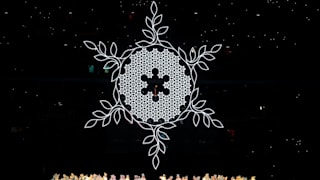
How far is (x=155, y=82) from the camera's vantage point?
8.68 feet

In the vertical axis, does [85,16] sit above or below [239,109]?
above

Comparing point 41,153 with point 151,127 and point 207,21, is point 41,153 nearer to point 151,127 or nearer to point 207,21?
point 151,127

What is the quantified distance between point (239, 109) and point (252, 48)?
394mm

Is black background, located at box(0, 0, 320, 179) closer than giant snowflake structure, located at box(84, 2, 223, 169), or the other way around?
giant snowflake structure, located at box(84, 2, 223, 169)

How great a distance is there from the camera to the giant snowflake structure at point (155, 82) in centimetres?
260

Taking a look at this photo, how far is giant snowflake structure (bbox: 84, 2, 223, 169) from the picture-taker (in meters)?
2.60

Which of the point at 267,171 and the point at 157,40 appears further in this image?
the point at 267,171

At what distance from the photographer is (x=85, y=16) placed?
2.73 m

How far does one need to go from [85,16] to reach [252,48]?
107 cm

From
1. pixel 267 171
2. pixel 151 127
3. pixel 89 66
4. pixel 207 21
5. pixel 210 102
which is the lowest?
pixel 267 171

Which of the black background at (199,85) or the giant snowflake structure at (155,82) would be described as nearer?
the giant snowflake structure at (155,82)

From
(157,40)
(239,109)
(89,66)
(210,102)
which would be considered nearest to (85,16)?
(89,66)

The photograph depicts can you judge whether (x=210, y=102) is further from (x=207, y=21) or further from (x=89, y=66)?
(x=89, y=66)

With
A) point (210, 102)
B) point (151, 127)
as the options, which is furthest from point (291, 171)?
point (151, 127)
